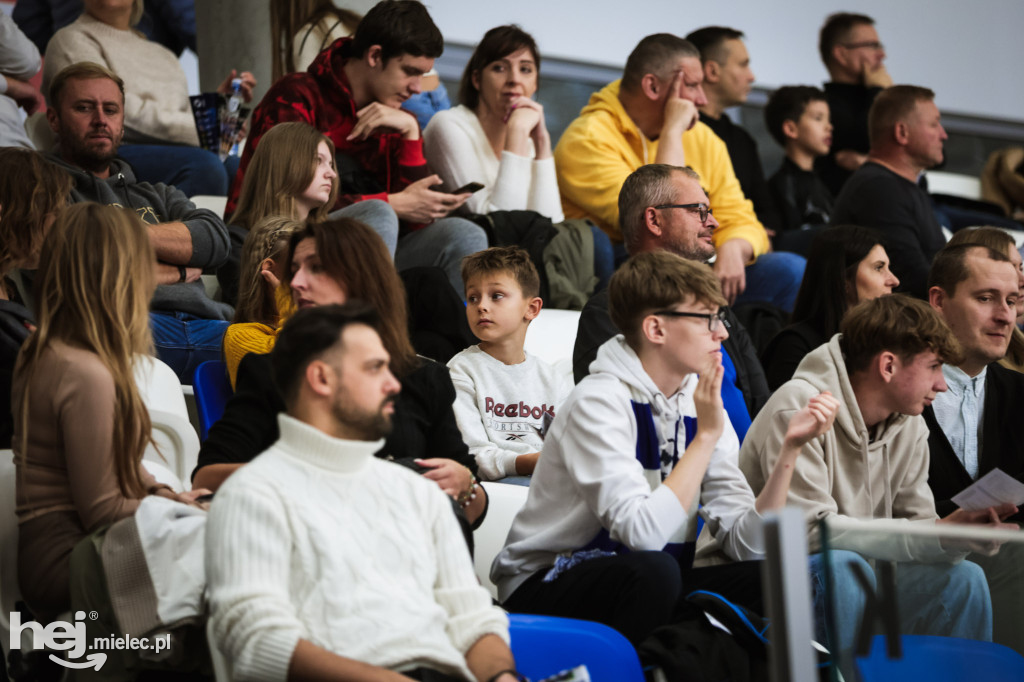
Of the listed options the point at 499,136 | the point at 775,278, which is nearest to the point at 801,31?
the point at 775,278

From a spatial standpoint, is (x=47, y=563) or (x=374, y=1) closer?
(x=47, y=563)

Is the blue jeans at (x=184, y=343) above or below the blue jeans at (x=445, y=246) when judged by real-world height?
below

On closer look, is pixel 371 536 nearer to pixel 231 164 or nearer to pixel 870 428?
pixel 870 428

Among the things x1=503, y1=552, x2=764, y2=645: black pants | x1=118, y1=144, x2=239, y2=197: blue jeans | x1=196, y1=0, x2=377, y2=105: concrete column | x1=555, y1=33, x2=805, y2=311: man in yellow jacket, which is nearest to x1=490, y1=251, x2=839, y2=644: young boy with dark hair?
x1=503, y1=552, x2=764, y2=645: black pants

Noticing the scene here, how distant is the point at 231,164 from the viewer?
15.2 ft

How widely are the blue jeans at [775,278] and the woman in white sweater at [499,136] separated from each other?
0.83m

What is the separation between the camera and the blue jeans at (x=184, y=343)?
3172 millimetres

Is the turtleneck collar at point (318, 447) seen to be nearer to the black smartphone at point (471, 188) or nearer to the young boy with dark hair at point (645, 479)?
the young boy with dark hair at point (645, 479)

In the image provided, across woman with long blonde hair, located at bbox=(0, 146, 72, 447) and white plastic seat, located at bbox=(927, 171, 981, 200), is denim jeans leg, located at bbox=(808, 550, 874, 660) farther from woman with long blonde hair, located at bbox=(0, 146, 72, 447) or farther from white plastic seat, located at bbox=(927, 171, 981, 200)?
white plastic seat, located at bbox=(927, 171, 981, 200)

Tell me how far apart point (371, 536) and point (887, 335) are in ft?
4.92

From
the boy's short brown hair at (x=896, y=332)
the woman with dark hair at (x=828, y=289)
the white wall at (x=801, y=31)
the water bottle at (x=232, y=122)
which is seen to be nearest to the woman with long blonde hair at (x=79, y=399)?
the boy's short brown hair at (x=896, y=332)

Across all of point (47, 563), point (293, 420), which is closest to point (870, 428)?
point (293, 420)

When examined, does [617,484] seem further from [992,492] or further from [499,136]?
[499,136]

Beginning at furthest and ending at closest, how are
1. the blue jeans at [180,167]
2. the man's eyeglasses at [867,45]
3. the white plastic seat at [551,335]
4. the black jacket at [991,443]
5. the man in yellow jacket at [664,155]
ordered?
the man's eyeglasses at [867,45]
the man in yellow jacket at [664,155]
the blue jeans at [180,167]
the white plastic seat at [551,335]
the black jacket at [991,443]
